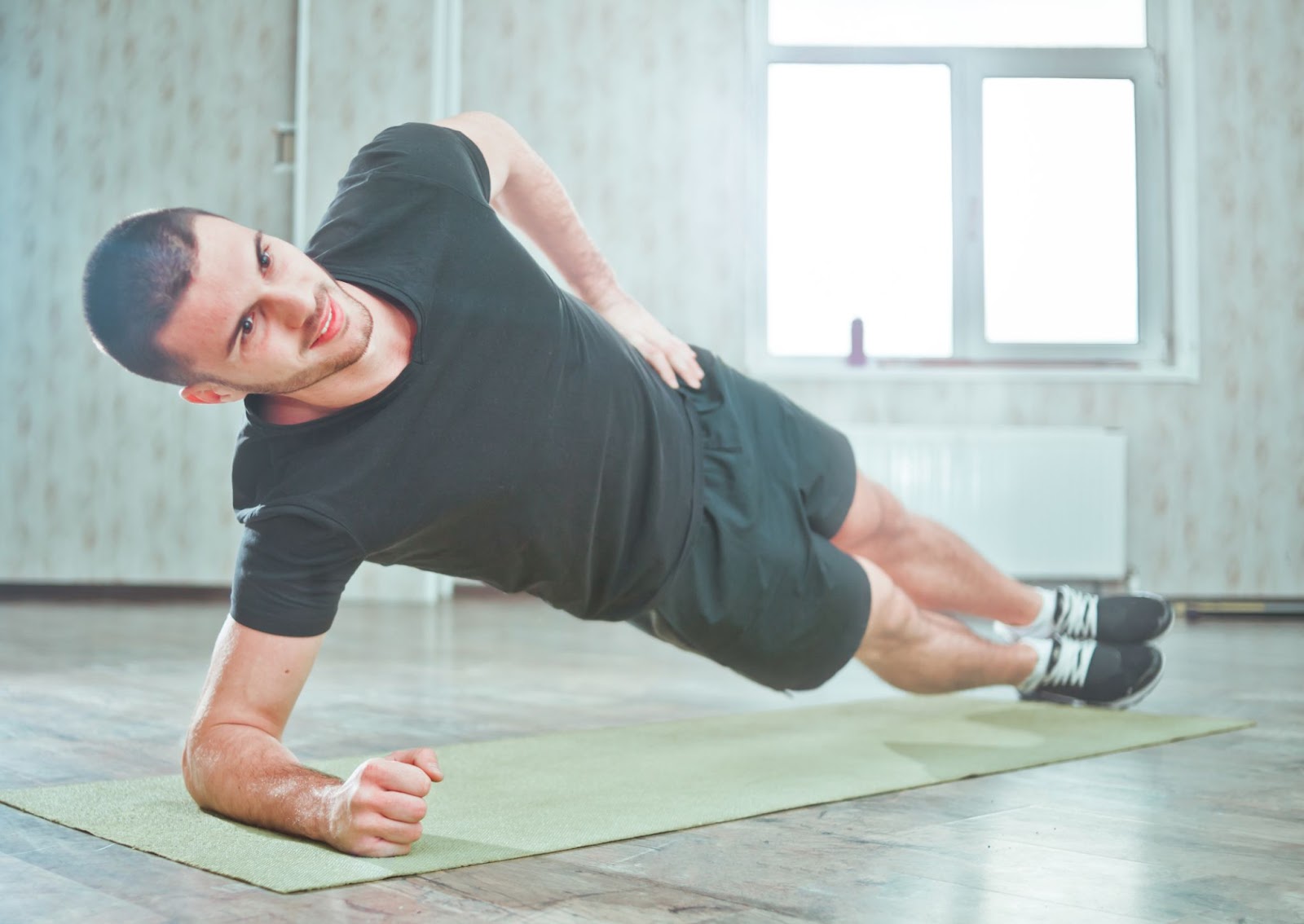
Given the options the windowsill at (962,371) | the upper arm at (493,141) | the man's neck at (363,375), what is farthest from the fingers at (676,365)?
the windowsill at (962,371)

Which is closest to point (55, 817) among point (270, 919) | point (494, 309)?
point (270, 919)

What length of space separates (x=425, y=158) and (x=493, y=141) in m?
0.21

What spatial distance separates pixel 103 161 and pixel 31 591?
1.77m

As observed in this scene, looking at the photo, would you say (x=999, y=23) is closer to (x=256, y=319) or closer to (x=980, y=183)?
(x=980, y=183)

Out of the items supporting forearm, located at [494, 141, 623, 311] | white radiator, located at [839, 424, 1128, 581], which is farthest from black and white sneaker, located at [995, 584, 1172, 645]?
white radiator, located at [839, 424, 1128, 581]

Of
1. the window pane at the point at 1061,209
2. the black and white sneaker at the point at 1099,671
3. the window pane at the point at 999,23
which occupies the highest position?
the window pane at the point at 999,23

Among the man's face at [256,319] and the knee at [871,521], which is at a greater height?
the man's face at [256,319]

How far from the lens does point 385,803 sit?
111cm

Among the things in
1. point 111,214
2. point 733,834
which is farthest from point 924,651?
point 111,214

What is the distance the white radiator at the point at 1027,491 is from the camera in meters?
4.72

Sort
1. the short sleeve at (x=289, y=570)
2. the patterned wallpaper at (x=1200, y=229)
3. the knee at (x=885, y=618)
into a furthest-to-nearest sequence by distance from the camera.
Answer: the patterned wallpaper at (x=1200, y=229) → the knee at (x=885, y=618) → the short sleeve at (x=289, y=570)

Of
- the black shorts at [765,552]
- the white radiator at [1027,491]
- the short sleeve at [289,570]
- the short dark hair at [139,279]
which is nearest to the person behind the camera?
the short dark hair at [139,279]

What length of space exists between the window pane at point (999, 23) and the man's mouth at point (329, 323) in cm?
432

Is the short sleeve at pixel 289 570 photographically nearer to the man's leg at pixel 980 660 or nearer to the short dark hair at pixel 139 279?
the short dark hair at pixel 139 279
